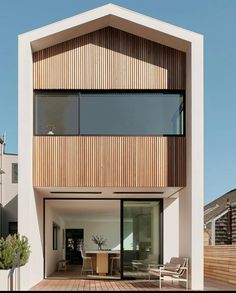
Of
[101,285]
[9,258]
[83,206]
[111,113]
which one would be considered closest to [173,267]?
[101,285]

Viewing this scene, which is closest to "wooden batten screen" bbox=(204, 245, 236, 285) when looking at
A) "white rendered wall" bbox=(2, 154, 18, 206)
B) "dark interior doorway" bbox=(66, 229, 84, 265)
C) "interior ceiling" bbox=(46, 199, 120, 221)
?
"interior ceiling" bbox=(46, 199, 120, 221)

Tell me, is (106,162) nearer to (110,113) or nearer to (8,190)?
(110,113)

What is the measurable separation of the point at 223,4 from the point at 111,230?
21.2 m

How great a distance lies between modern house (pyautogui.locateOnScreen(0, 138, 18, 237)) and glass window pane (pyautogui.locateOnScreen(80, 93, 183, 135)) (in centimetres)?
1022

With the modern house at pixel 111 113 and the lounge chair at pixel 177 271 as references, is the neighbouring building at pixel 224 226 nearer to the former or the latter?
the modern house at pixel 111 113

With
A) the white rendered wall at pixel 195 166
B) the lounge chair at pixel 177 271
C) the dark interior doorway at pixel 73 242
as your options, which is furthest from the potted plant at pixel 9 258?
the dark interior doorway at pixel 73 242

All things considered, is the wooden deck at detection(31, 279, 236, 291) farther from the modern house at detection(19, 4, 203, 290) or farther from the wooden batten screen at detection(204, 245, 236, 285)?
the modern house at detection(19, 4, 203, 290)

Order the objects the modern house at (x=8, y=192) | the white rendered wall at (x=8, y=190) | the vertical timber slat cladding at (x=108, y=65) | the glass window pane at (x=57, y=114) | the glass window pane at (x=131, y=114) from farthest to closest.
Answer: the white rendered wall at (x=8, y=190) < the modern house at (x=8, y=192) < the vertical timber slat cladding at (x=108, y=65) < the glass window pane at (x=131, y=114) < the glass window pane at (x=57, y=114)

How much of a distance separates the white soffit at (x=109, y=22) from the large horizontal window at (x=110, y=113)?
152 cm

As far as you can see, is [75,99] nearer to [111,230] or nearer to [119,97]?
[119,97]

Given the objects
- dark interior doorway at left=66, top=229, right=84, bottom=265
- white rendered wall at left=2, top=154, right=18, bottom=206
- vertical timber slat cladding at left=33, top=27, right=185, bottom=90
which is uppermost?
vertical timber slat cladding at left=33, top=27, right=185, bottom=90

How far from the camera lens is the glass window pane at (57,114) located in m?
15.8

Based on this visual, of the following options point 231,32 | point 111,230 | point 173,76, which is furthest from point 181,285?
point 111,230

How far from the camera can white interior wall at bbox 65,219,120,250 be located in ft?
113
